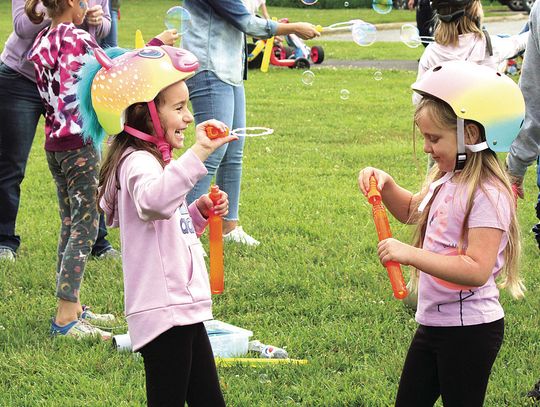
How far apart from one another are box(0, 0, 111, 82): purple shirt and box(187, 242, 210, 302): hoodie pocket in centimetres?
242

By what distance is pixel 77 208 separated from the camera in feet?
15.1

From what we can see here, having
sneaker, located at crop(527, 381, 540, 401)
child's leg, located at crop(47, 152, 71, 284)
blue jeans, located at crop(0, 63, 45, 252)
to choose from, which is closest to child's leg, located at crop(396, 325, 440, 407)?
sneaker, located at crop(527, 381, 540, 401)

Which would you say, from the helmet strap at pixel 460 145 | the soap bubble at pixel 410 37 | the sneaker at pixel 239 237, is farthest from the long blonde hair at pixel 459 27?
the helmet strap at pixel 460 145

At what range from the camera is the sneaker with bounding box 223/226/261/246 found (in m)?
6.12

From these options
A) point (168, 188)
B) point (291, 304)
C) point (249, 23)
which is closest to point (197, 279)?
point (168, 188)

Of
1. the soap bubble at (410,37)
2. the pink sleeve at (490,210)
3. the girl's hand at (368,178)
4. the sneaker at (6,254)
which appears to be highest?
the pink sleeve at (490,210)

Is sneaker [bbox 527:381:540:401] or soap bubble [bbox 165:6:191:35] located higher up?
soap bubble [bbox 165:6:191:35]

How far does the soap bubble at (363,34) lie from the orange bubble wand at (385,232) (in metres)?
3.48

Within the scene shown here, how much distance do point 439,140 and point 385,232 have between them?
36 cm

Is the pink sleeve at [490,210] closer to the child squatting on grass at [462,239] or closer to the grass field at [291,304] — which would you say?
the child squatting on grass at [462,239]

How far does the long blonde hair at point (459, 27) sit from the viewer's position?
5332mm

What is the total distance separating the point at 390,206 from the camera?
11.1 ft

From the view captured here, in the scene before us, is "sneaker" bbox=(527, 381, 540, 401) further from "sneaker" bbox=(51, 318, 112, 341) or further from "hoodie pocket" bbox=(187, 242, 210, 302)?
"sneaker" bbox=(51, 318, 112, 341)

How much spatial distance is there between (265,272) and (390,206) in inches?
86.2
